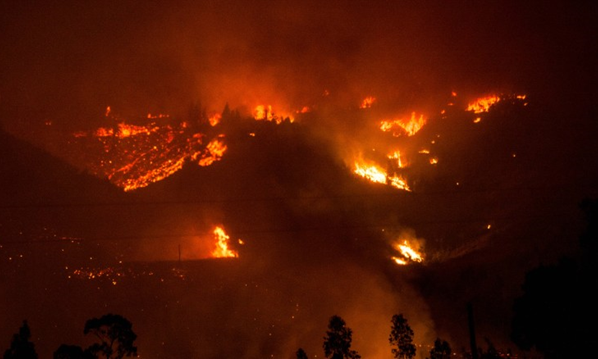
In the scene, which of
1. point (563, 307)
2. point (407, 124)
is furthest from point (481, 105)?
point (563, 307)

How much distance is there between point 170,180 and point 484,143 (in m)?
50.4

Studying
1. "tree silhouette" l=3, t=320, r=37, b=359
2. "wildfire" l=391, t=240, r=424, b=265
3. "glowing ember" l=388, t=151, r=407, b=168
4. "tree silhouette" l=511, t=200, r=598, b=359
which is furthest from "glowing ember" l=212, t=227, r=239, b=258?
"tree silhouette" l=511, t=200, r=598, b=359

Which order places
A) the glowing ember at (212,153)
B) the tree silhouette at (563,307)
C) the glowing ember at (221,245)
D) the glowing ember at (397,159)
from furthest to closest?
the glowing ember at (397,159), the glowing ember at (212,153), the glowing ember at (221,245), the tree silhouette at (563,307)

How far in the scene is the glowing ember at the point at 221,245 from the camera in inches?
2643

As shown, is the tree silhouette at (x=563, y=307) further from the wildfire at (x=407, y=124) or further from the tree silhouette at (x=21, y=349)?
the wildfire at (x=407, y=124)

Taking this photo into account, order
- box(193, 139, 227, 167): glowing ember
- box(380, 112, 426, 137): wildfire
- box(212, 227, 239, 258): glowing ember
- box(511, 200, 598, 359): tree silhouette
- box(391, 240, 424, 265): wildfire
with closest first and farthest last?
box(511, 200, 598, 359): tree silhouette < box(391, 240, 424, 265): wildfire < box(212, 227, 239, 258): glowing ember < box(193, 139, 227, 167): glowing ember < box(380, 112, 426, 137): wildfire

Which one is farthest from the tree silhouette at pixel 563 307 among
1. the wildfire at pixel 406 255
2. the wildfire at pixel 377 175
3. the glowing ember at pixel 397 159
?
the glowing ember at pixel 397 159

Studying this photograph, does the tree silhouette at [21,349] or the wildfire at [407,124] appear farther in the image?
the wildfire at [407,124]

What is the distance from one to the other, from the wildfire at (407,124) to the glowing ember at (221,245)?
42.7 m

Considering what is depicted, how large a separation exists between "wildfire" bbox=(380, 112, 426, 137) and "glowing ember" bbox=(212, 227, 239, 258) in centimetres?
4267

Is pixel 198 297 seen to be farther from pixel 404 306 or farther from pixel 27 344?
pixel 27 344

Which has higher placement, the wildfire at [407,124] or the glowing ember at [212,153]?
the wildfire at [407,124]

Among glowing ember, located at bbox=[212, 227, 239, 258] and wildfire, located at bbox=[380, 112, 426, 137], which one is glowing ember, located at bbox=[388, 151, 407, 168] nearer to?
wildfire, located at bbox=[380, 112, 426, 137]

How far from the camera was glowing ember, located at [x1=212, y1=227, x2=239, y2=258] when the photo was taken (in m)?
67.1
